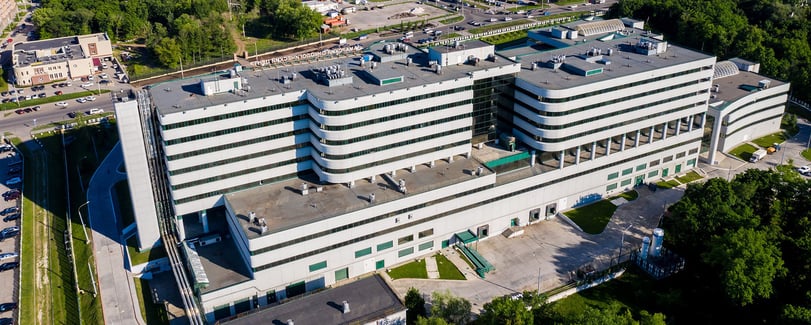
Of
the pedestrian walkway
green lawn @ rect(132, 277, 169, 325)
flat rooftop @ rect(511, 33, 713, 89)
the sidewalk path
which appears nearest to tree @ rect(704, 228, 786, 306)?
flat rooftop @ rect(511, 33, 713, 89)

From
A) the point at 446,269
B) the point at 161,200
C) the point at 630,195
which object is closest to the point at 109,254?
the point at 161,200

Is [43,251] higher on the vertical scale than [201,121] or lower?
lower

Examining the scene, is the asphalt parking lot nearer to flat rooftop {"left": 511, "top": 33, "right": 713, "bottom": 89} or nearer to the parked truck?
flat rooftop {"left": 511, "top": 33, "right": 713, "bottom": 89}

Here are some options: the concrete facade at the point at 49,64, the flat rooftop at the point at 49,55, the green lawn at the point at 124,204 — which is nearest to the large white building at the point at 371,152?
the green lawn at the point at 124,204

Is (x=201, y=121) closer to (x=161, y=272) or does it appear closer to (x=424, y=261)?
(x=161, y=272)

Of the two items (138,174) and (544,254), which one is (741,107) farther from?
(138,174)

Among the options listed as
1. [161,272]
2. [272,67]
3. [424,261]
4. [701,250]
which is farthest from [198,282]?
[701,250]
